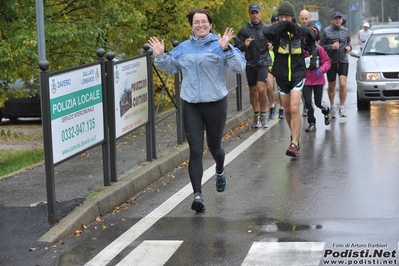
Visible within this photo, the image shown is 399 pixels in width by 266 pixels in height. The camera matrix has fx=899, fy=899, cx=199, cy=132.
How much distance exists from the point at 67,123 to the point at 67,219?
845 mm

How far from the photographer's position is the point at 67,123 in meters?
7.76

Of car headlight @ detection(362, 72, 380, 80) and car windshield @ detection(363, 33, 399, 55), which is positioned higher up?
car windshield @ detection(363, 33, 399, 55)

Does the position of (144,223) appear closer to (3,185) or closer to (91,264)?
(91,264)

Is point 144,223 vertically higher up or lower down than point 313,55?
→ lower down

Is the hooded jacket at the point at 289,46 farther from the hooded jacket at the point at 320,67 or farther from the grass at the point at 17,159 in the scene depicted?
the grass at the point at 17,159

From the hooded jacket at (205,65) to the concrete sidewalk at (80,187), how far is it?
1.32 m

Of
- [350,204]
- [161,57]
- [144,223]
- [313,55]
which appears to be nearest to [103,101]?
[161,57]

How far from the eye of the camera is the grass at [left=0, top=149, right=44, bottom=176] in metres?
11.8

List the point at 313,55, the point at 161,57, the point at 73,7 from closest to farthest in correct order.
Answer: the point at 161,57 → the point at 313,55 → the point at 73,7

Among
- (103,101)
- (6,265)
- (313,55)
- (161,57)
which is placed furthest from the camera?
(313,55)

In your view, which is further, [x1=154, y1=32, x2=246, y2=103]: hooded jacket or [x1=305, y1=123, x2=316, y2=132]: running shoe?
[x1=305, y1=123, x2=316, y2=132]: running shoe

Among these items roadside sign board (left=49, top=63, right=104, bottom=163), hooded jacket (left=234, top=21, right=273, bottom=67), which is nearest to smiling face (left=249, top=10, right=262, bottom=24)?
hooded jacket (left=234, top=21, right=273, bottom=67)

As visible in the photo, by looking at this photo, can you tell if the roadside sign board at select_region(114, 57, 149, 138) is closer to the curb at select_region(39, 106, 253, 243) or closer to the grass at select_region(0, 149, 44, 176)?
the curb at select_region(39, 106, 253, 243)

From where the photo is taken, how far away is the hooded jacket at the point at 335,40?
604 inches
